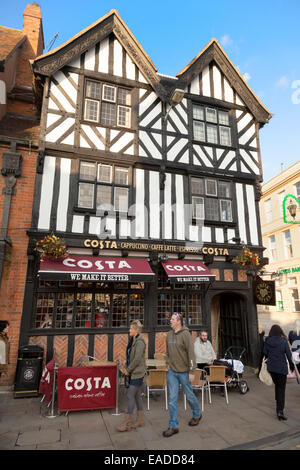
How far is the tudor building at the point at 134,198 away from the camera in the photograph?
832 cm

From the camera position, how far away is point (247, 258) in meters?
9.81

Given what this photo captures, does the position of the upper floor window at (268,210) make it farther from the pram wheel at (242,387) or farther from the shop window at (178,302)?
the pram wheel at (242,387)

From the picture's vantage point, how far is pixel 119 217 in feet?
30.1

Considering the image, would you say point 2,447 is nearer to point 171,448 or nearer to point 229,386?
point 171,448

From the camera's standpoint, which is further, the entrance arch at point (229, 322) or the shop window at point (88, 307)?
the entrance arch at point (229, 322)

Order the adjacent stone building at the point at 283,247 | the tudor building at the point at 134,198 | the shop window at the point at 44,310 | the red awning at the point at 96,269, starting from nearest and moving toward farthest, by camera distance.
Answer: the red awning at the point at 96,269, the shop window at the point at 44,310, the tudor building at the point at 134,198, the adjacent stone building at the point at 283,247

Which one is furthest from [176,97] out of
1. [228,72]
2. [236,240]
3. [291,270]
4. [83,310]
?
[291,270]

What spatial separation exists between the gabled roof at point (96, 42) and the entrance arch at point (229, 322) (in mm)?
8605

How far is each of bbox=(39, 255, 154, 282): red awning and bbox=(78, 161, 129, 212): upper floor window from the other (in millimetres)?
1850

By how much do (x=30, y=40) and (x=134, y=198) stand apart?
9469 mm

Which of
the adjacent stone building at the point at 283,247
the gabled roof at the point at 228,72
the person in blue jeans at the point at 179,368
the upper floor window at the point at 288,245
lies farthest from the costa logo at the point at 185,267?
the upper floor window at the point at 288,245

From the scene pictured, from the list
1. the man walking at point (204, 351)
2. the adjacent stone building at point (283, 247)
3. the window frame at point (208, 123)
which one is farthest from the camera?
the adjacent stone building at point (283, 247)
